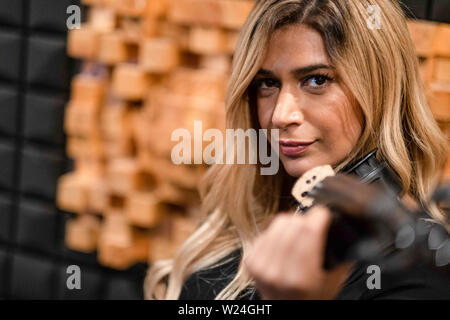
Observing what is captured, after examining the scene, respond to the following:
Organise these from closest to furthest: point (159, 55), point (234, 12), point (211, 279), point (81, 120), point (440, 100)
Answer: point (211, 279) < point (440, 100) < point (234, 12) < point (159, 55) < point (81, 120)

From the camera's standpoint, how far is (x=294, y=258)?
1.55 ft

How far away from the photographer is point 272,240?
484mm

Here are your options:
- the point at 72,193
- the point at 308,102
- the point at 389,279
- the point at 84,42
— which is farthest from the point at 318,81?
the point at 72,193

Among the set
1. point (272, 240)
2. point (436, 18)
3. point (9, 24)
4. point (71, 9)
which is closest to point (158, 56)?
point (71, 9)

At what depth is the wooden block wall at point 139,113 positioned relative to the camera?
141 cm

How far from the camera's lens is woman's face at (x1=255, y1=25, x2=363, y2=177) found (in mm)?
729

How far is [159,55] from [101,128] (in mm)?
253

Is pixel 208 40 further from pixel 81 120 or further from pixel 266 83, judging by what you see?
pixel 266 83

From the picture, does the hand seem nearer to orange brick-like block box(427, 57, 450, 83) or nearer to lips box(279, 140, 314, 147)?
lips box(279, 140, 314, 147)

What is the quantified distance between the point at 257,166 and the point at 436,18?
0.44 meters

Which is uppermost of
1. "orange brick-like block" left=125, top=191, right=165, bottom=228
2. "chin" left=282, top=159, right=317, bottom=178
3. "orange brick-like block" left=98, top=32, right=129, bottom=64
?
"orange brick-like block" left=98, top=32, right=129, bottom=64

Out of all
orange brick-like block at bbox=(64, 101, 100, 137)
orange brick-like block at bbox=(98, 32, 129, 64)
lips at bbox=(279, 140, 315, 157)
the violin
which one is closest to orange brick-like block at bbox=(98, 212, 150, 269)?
orange brick-like block at bbox=(64, 101, 100, 137)

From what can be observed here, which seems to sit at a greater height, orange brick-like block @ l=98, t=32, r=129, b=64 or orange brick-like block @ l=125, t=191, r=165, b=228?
orange brick-like block @ l=98, t=32, r=129, b=64

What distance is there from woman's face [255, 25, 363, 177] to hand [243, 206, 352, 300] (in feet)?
0.87
